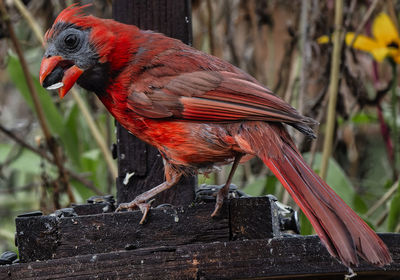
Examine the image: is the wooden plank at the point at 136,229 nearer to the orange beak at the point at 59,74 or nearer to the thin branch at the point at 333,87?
the orange beak at the point at 59,74

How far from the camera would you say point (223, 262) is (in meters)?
2.00

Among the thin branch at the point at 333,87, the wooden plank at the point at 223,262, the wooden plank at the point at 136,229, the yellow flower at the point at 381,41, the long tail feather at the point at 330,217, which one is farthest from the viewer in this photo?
the yellow flower at the point at 381,41

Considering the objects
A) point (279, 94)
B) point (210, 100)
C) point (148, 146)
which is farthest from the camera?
point (279, 94)

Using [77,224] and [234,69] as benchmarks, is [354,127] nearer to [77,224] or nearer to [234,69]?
[234,69]

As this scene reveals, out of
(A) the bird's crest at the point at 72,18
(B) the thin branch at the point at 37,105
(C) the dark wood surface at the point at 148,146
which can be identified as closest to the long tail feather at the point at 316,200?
Answer: (C) the dark wood surface at the point at 148,146

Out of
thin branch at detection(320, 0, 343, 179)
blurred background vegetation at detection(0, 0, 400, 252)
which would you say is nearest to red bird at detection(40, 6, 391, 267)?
blurred background vegetation at detection(0, 0, 400, 252)

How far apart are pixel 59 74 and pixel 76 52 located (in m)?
0.10

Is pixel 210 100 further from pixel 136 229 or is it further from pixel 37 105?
pixel 37 105

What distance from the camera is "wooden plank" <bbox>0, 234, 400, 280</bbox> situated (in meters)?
1.98

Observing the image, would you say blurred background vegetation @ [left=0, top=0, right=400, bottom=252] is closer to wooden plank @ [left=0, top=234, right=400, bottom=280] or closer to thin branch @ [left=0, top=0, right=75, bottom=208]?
thin branch @ [left=0, top=0, right=75, bottom=208]

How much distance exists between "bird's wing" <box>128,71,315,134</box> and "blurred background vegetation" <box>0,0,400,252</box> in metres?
0.91

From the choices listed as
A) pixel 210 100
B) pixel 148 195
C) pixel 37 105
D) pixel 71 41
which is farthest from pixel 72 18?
pixel 37 105

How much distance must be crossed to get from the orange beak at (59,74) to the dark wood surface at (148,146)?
1.26 ft

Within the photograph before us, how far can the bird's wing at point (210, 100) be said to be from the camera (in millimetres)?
2260
